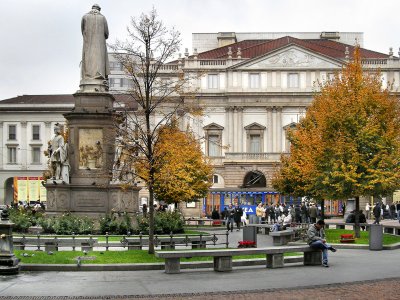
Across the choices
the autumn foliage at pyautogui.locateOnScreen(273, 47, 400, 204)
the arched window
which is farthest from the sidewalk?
the arched window

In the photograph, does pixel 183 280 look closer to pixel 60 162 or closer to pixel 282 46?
pixel 60 162

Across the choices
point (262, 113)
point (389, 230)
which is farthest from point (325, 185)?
point (262, 113)

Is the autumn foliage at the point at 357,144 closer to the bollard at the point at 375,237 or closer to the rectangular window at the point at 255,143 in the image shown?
the bollard at the point at 375,237

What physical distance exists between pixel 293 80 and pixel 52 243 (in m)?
67.6

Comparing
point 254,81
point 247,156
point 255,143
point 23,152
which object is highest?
point 254,81

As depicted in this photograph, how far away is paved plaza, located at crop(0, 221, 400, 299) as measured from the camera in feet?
54.5

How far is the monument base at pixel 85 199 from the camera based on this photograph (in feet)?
99.3

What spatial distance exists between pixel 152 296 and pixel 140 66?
35.4 ft

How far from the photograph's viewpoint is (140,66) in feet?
83.9

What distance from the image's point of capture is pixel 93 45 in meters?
31.1

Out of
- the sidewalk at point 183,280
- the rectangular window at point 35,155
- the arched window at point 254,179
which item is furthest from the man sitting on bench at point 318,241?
the rectangular window at point 35,155

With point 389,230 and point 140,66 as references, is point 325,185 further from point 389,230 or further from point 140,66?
point 140,66

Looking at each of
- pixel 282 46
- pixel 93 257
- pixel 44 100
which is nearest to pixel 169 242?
pixel 93 257

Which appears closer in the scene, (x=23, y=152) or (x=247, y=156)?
(x=247, y=156)
